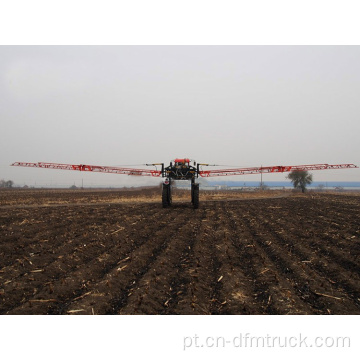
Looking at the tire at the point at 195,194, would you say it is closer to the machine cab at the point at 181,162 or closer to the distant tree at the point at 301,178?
the machine cab at the point at 181,162

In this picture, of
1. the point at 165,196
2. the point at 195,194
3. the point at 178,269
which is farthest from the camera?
the point at 165,196

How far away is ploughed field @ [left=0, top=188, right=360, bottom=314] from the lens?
5.07 m

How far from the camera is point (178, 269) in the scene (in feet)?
23.1

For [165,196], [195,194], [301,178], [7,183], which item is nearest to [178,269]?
[195,194]

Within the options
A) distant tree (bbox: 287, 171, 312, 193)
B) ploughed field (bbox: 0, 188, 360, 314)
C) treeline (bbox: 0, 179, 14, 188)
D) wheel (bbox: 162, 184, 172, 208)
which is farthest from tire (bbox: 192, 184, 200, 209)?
treeline (bbox: 0, 179, 14, 188)

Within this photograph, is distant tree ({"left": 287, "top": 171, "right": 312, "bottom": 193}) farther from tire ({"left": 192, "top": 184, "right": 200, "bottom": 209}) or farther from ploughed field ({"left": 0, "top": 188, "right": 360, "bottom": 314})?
ploughed field ({"left": 0, "top": 188, "right": 360, "bottom": 314})

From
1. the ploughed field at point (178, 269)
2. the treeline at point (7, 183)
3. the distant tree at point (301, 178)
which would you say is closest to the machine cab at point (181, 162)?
the ploughed field at point (178, 269)

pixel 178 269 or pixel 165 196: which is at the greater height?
pixel 165 196

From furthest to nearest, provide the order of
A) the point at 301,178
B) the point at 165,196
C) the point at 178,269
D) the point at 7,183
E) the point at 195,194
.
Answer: the point at 7,183 < the point at 301,178 < the point at 165,196 < the point at 195,194 < the point at 178,269

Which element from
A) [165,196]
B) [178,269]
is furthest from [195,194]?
[178,269]

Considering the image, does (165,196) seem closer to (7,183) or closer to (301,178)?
(301,178)

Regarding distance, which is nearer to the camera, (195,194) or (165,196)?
(195,194)

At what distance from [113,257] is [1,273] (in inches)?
106

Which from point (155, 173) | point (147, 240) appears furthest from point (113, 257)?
point (155, 173)
